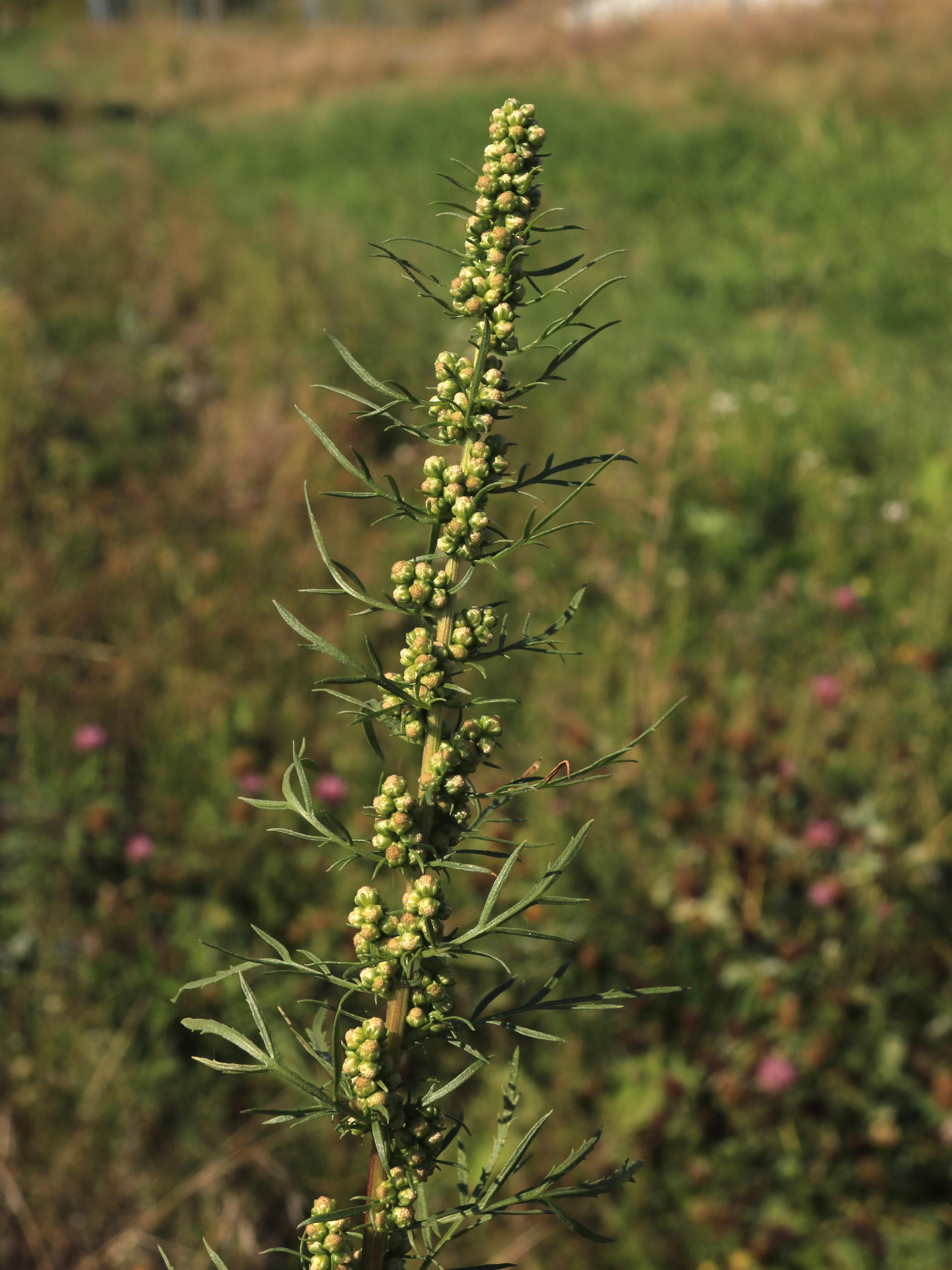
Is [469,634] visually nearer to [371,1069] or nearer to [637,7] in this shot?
[371,1069]

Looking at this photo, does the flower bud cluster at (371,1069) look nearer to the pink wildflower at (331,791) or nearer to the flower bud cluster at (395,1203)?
the flower bud cluster at (395,1203)

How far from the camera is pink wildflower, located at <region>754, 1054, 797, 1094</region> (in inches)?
109

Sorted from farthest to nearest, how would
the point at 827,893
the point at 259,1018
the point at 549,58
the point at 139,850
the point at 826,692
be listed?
the point at 549,58 < the point at 826,692 < the point at 139,850 < the point at 827,893 < the point at 259,1018

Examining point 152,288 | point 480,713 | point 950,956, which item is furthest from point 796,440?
point 152,288

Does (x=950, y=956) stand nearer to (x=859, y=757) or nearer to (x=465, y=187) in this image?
(x=859, y=757)

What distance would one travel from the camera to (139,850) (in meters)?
3.15

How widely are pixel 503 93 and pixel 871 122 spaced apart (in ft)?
19.6

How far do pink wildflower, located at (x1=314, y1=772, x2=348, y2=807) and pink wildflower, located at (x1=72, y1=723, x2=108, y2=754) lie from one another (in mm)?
741

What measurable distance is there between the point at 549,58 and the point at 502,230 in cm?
1975

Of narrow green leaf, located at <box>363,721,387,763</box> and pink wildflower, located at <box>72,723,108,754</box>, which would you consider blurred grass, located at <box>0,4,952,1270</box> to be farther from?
narrow green leaf, located at <box>363,721,387,763</box>

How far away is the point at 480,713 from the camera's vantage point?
175 inches

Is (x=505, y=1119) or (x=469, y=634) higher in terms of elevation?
(x=469, y=634)

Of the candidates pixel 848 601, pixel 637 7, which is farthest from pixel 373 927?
pixel 637 7

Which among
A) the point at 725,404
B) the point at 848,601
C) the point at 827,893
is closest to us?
the point at 827,893
